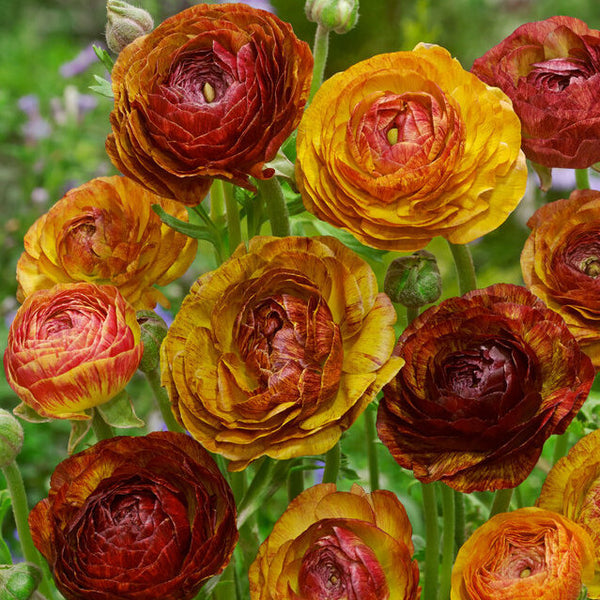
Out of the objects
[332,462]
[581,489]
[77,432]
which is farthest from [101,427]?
[581,489]

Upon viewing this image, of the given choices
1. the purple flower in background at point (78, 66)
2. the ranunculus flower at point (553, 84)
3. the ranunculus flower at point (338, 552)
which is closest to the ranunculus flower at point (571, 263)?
the ranunculus flower at point (553, 84)

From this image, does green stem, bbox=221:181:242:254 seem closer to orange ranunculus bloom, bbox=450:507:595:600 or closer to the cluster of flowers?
the cluster of flowers

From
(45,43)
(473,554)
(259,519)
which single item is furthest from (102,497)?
(45,43)

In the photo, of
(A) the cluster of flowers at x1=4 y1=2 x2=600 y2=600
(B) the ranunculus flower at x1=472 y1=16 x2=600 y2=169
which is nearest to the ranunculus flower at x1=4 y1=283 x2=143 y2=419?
(A) the cluster of flowers at x1=4 y1=2 x2=600 y2=600

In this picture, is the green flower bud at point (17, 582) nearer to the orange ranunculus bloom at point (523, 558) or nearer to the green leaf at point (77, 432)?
the green leaf at point (77, 432)

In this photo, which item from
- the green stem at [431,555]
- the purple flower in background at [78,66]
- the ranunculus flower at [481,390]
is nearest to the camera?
the ranunculus flower at [481,390]

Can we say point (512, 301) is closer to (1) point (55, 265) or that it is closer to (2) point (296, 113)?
(2) point (296, 113)
